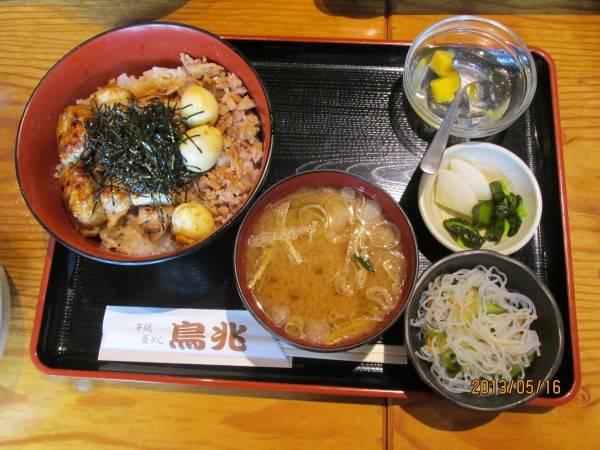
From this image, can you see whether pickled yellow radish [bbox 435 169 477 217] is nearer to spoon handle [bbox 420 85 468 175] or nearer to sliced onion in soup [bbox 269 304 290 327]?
spoon handle [bbox 420 85 468 175]

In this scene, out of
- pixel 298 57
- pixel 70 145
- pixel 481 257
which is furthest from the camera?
pixel 298 57

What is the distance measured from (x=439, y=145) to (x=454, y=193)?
198 millimetres

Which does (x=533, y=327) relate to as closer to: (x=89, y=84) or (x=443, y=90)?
(x=443, y=90)

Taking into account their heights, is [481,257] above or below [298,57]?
below

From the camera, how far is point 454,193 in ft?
6.15

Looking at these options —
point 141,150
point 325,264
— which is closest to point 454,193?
point 325,264

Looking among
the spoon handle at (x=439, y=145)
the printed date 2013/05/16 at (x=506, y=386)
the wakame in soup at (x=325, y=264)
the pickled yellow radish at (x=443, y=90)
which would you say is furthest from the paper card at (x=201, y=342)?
the pickled yellow radish at (x=443, y=90)

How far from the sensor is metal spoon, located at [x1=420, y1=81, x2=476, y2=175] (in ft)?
6.03

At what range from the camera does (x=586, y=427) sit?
174cm

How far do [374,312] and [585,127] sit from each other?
1319 mm

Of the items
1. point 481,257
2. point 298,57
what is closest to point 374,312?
point 481,257

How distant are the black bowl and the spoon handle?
364mm

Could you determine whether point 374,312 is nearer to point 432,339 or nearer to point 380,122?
point 432,339

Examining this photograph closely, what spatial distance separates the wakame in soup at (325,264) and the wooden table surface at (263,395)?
13.0 inches
